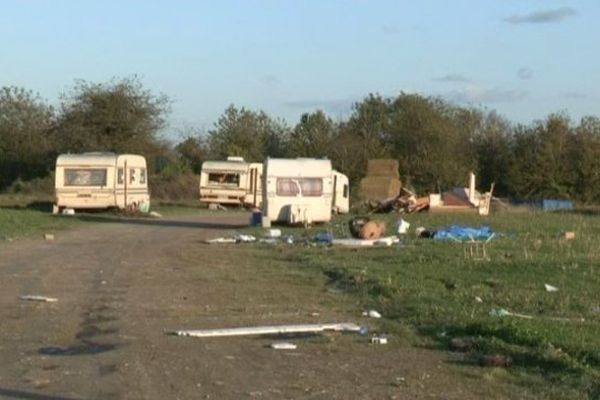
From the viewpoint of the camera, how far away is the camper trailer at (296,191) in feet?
132

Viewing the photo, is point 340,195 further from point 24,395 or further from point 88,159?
→ point 24,395

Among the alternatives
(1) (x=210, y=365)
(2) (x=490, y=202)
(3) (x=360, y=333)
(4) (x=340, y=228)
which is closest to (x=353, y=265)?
(3) (x=360, y=333)

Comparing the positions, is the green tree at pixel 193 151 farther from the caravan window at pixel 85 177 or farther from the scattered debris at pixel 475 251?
the scattered debris at pixel 475 251

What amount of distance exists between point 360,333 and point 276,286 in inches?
236

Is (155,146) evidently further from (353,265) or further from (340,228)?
(353,265)

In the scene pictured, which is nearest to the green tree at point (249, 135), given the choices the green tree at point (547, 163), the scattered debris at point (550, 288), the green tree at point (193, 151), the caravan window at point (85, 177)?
the green tree at point (193, 151)

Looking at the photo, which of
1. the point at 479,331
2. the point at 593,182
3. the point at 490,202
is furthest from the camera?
the point at 593,182

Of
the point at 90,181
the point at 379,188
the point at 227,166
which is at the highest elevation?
the point at 227,166

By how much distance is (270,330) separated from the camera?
1338 centimetres

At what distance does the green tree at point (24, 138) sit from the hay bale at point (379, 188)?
76.0 feet

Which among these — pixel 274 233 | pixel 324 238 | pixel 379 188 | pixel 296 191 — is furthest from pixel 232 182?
pixel 324 238

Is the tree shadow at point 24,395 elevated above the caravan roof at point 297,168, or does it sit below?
below

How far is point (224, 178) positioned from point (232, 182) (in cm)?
47

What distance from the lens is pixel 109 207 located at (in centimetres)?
5069
